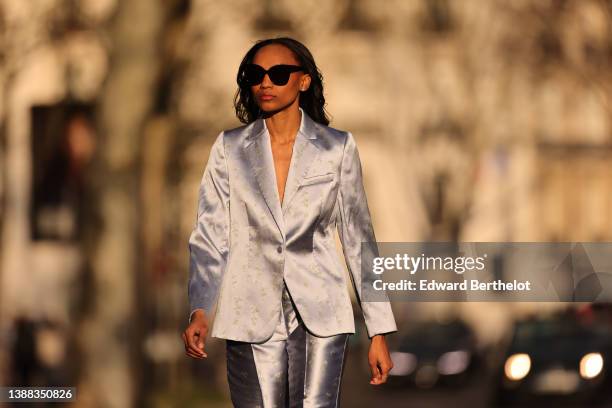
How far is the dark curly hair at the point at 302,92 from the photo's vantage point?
5.29 meters

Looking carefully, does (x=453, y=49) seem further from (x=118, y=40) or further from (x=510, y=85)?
(x=118, y=40)

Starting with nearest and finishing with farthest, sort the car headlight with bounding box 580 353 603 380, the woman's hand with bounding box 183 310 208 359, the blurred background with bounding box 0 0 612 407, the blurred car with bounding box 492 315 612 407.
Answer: the woman's hand with bounding box 183 310 208 359, the blurred background with bounding box 0 0 612 407, the blurred car with bounding box 492 315 612 407, the car headlight with bounding box 580 353 603 380

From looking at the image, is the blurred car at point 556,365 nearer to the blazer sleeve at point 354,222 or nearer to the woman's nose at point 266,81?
the blazer sleeve at point 354,222

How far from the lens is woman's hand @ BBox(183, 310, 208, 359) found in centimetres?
504

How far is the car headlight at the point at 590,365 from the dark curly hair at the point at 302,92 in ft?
50.4

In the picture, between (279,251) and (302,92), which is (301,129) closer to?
(302,92)

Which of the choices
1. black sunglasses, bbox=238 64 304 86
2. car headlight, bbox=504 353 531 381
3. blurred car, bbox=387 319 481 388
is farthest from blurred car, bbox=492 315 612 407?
black sunglasses, bbox=238 64 304 86

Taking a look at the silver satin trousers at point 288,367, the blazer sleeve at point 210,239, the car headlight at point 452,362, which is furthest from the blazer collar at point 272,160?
the car headlight at point 452,362

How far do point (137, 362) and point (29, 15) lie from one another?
1180 centimetres

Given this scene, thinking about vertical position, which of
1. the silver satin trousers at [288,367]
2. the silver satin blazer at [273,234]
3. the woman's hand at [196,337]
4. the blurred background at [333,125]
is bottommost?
the silver satin trousers at [288,367]

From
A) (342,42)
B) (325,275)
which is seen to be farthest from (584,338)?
(342,42)

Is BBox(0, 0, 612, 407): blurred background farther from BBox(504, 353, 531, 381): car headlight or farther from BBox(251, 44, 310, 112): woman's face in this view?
BBox(251, 44, 310, 112): woman's face

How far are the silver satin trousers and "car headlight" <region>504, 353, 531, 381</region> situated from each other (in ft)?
54.8

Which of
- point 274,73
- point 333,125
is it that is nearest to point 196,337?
point 274,73
